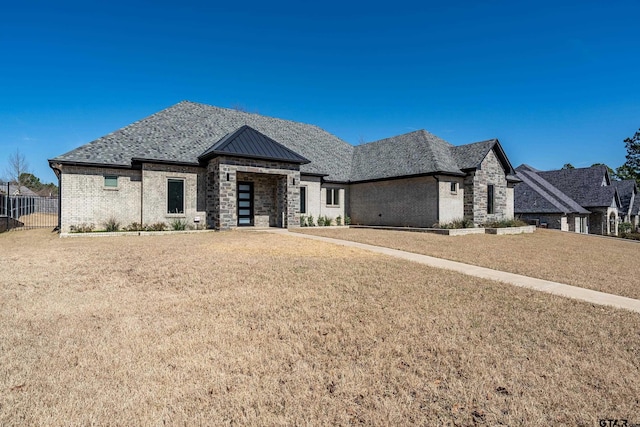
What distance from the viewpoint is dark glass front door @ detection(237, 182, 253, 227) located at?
68.6ft

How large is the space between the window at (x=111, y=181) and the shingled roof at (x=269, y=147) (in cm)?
74

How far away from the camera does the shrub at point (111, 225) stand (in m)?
17.4

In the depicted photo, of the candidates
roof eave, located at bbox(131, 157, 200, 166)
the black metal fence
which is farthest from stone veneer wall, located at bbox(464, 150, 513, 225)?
the black metal fence

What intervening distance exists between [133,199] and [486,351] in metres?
18.8

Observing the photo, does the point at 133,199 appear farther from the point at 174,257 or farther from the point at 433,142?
the point at 433,142

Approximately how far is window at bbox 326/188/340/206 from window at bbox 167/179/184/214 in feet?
34.1

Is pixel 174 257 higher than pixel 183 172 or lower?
lower

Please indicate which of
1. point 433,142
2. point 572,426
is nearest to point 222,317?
point 572,426

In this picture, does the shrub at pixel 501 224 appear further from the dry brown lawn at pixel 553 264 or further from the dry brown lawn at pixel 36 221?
the dry brown lawn at pixel 36 221

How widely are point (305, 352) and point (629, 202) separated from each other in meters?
53.6

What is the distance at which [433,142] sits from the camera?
24562 mm

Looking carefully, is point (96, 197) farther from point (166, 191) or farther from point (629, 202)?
point (629, 202)

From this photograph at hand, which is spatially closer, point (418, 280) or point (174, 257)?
point (418, 280)

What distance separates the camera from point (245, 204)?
69.2 feet
